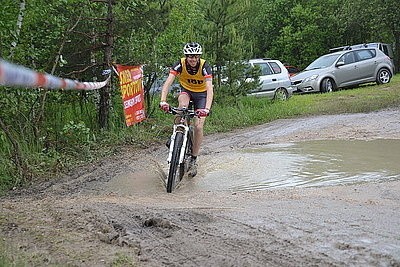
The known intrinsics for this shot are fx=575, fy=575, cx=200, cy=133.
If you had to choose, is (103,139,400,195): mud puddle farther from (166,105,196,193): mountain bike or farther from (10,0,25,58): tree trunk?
(10,0,25,58): tree trunk

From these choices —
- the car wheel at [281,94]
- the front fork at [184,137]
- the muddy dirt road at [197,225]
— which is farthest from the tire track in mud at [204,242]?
the car wheel at [281,94]

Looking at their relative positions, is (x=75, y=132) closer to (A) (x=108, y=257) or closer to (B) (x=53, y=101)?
(B) (x=53, y=101)

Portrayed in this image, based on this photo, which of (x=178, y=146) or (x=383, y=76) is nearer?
(x=178, y=146)

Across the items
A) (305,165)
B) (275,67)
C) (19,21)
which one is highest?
(19,21)

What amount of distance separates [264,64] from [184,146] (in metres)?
13.2

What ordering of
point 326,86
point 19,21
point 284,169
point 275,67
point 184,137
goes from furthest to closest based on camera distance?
point 326,86
point 275,67
point 19,21
point 284,169
point 184,137

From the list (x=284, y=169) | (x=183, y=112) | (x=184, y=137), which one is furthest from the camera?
(x=284, y=169)

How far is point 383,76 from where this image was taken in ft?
79.4

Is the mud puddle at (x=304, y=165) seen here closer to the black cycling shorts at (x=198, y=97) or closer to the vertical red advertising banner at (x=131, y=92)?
the black cycling shorts at (x=198, y=97)

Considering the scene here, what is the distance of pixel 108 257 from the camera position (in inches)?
158

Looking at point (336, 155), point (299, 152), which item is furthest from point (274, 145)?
point (336, 155)

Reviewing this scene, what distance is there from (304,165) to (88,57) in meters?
5.48

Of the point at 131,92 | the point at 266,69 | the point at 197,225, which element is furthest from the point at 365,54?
the point at 197,225

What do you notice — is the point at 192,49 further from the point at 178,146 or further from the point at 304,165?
the point at 304,165
